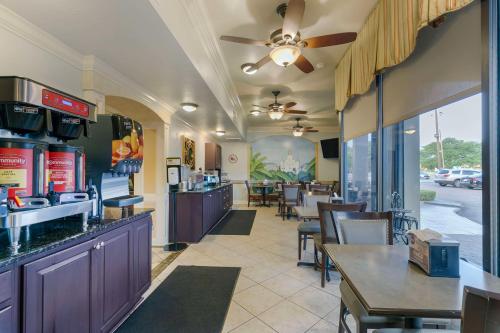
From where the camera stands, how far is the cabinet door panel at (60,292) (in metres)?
1.26

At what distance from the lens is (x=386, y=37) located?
2564 mm

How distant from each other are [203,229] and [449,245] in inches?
162

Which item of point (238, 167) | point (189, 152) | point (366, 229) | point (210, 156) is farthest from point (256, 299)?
point (238, 167)

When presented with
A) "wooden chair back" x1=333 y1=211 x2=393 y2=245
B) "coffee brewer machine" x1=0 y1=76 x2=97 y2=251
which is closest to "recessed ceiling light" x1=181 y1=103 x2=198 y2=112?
"coffee brewer machine" x1=0 y1=76 x2=97 y2=251

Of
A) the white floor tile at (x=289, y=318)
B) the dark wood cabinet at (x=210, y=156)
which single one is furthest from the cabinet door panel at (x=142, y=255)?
the dark wood cabinet at (x=210, y=156)

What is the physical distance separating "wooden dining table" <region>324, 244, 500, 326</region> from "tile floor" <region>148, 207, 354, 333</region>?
103 centimetres

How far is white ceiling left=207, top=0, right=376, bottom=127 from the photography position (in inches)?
108

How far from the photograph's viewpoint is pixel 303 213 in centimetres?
340

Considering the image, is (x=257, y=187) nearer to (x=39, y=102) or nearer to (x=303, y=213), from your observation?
(x=303, y=213)

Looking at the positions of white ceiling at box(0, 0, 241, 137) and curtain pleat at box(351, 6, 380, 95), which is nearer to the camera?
white ceiling at box(0, 0, 241, 137)

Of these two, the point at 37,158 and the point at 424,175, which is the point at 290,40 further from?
the point at 37,158

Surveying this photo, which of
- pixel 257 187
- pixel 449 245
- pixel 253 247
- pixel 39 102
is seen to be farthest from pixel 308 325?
pixel 257 187

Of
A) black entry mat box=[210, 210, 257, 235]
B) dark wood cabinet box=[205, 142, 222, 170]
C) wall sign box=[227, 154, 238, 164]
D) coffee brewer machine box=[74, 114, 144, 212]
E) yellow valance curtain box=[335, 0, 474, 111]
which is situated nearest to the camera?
yellow valance curtain box=[335, 0, 474, 111]

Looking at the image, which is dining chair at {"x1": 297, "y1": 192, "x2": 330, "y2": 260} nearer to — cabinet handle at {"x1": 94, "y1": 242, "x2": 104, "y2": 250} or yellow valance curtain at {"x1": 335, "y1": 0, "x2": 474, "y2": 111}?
yellow valance curtain at {"x1": 335, "y1": 0, "x2": 474, "y2": 111}
